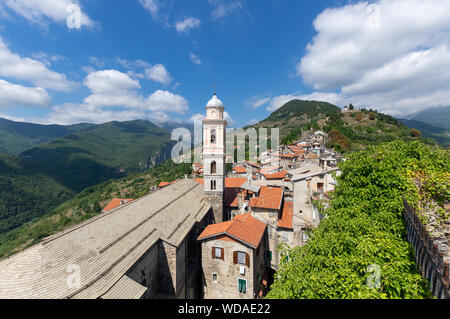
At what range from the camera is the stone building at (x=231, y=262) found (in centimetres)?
1802

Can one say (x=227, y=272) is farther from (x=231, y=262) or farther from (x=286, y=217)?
(x=286, y=217)

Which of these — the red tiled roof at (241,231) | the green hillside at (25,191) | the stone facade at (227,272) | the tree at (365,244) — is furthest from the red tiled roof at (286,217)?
the green hillside at (25,191)

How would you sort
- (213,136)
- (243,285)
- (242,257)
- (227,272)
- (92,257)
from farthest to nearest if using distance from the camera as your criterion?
(213,136) → (227,272) → (243,285) → (242,257) → (92,257)

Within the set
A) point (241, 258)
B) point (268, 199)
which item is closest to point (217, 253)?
point (241, 258)

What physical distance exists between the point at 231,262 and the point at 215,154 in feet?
45.1

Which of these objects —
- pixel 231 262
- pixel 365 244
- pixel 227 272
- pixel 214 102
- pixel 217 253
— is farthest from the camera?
pixel 214 102

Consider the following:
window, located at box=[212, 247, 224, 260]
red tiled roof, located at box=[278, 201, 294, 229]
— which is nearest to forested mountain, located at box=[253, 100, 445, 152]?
red tiled roof, located at box=[278, 201, 294, 229]

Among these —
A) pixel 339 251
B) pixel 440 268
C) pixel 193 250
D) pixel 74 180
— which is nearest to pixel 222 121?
pixel 193 250

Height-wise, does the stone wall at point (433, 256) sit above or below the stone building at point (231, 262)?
above

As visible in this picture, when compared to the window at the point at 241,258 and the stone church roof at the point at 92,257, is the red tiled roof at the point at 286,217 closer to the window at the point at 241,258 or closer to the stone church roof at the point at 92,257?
the window at the point at 241,258

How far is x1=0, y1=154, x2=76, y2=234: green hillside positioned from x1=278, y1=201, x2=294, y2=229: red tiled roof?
14543 cm

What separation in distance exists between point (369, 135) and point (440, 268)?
399ft

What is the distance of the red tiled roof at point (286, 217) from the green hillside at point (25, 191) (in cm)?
14543

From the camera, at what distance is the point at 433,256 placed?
5.95 metres
